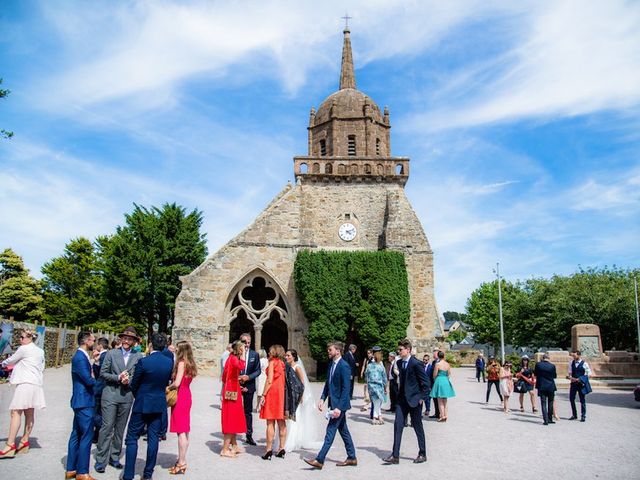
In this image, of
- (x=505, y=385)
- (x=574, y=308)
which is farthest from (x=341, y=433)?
(x=574, y=308)

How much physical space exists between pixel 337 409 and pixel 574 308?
30.9m

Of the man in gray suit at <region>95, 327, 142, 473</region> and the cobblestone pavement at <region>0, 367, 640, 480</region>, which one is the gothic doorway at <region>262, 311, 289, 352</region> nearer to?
the cobblestone pavement at <region>0, 367, 640, 480</region>

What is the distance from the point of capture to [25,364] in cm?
759

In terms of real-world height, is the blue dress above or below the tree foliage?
below

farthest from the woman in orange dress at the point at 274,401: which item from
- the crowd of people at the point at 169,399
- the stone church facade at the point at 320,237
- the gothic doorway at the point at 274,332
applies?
the gothic doorway at the point at 274,332

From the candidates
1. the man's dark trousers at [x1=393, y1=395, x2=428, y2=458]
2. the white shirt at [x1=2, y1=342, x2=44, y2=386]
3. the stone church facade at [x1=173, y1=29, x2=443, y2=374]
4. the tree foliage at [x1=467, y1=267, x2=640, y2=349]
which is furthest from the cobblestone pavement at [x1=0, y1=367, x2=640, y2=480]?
the tree foliage at [x1=467, y1=267, x2=640, y2=349]

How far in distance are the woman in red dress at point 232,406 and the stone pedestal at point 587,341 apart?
64.2 feet

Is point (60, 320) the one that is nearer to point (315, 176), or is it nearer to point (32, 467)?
point (315, 176)

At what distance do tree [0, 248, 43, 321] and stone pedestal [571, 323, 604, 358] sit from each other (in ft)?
124

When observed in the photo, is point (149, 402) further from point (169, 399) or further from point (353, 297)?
point (353, 297)

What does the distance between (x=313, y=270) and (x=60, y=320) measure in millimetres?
29869

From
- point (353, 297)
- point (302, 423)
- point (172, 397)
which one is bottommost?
point (302, 423)

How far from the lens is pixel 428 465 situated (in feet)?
24.3

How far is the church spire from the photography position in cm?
3097
